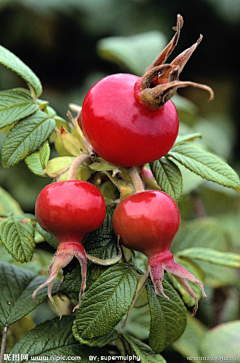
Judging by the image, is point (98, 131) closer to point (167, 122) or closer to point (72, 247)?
point (167, 122)

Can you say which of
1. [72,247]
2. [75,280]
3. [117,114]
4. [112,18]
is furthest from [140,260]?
[112,18]

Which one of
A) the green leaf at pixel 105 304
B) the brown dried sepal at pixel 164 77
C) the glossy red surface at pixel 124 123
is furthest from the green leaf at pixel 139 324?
the brown dried sepal at pixel 164 77

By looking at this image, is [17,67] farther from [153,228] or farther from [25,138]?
[153,228]

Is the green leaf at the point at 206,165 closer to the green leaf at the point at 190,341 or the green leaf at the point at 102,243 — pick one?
the green leaf at the point at 102,243

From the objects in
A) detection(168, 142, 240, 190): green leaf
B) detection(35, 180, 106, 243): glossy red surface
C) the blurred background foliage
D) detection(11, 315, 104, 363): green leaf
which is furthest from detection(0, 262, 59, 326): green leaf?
the blurred background foliage

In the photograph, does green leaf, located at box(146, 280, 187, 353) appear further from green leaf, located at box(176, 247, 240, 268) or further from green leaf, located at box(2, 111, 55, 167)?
green leaf, located at box(2, 111, 55, 167)

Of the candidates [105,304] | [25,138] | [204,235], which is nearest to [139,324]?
[204,235]
